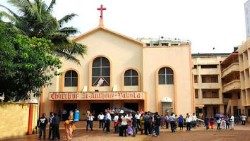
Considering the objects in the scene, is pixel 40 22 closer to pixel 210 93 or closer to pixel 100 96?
pixel 100 96

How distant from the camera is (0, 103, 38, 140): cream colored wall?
21641mm

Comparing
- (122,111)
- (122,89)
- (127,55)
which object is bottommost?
(122,111)

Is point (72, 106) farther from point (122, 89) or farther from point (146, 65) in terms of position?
point (146, 65)

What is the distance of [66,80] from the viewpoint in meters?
42.1

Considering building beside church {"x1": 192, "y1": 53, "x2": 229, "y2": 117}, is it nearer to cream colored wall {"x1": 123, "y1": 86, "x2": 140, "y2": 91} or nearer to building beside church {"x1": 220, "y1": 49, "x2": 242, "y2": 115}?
building beside church {"x1": 220, "y1": 49, "x2": 242, "y2": 115}

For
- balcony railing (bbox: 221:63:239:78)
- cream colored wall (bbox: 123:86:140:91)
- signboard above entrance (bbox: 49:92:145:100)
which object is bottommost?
signboard above entrance (bbox: 49:92:145:100)

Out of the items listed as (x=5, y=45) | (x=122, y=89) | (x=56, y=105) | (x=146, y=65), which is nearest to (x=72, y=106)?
(x=56, y=105)

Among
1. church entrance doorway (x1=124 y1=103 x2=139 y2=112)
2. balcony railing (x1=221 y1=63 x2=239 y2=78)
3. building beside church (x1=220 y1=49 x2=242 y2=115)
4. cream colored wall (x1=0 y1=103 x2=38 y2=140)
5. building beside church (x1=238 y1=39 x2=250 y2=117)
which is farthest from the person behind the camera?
building beside church (x1=220 y1=49 x2=242 y2=115)

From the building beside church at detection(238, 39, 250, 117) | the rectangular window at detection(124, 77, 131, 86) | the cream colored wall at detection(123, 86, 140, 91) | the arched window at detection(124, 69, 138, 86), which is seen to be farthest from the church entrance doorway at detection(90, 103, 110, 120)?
the building beside church at detection(238, 39, 250, 117)

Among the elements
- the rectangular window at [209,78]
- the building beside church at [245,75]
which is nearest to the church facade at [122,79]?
the building beside church at [245,75]

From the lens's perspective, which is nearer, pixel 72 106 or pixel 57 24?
pixel 57 24

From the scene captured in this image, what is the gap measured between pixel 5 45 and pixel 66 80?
22.5 metres

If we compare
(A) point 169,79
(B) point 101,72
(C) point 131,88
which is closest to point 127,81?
(C) point 131,88

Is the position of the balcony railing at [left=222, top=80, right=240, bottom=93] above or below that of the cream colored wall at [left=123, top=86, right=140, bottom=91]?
above
